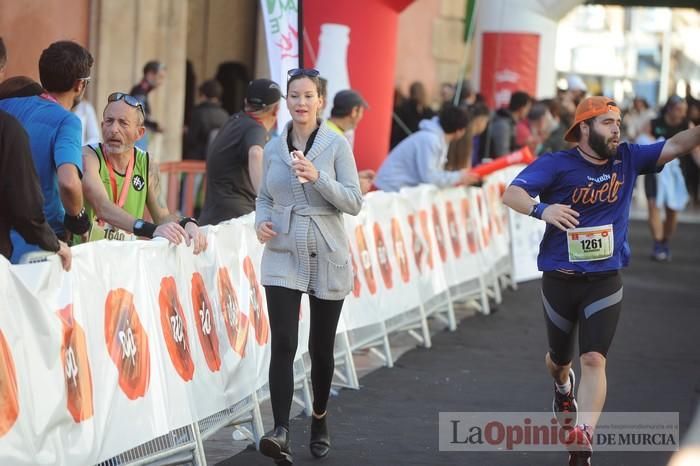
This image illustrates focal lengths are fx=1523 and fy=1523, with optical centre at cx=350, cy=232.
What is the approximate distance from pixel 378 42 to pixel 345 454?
26.8ft

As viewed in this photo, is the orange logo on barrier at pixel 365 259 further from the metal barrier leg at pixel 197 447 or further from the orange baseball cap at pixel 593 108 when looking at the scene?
the metal barrier leg at pixel 197 447

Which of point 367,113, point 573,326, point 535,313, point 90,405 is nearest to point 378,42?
point 367,113

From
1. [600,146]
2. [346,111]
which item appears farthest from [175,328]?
[346,111]

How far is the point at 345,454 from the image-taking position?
7996mm

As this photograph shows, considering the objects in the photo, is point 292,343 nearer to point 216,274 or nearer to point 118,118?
point 216,274

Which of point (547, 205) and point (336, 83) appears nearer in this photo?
point (547, 205)

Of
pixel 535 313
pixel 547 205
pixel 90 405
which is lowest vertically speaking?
pixel 535 313

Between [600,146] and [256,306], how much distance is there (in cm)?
208

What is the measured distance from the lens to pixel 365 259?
10758mm

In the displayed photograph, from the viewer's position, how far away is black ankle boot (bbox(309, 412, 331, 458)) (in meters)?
7.87

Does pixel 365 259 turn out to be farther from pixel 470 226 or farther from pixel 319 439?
pixel 470 226

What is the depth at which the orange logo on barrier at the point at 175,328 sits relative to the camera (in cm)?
695

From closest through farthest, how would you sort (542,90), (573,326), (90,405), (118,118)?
(90,405) < (118,118) < (573,326) < (542,90)

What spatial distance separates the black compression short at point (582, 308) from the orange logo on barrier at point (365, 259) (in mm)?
2810
